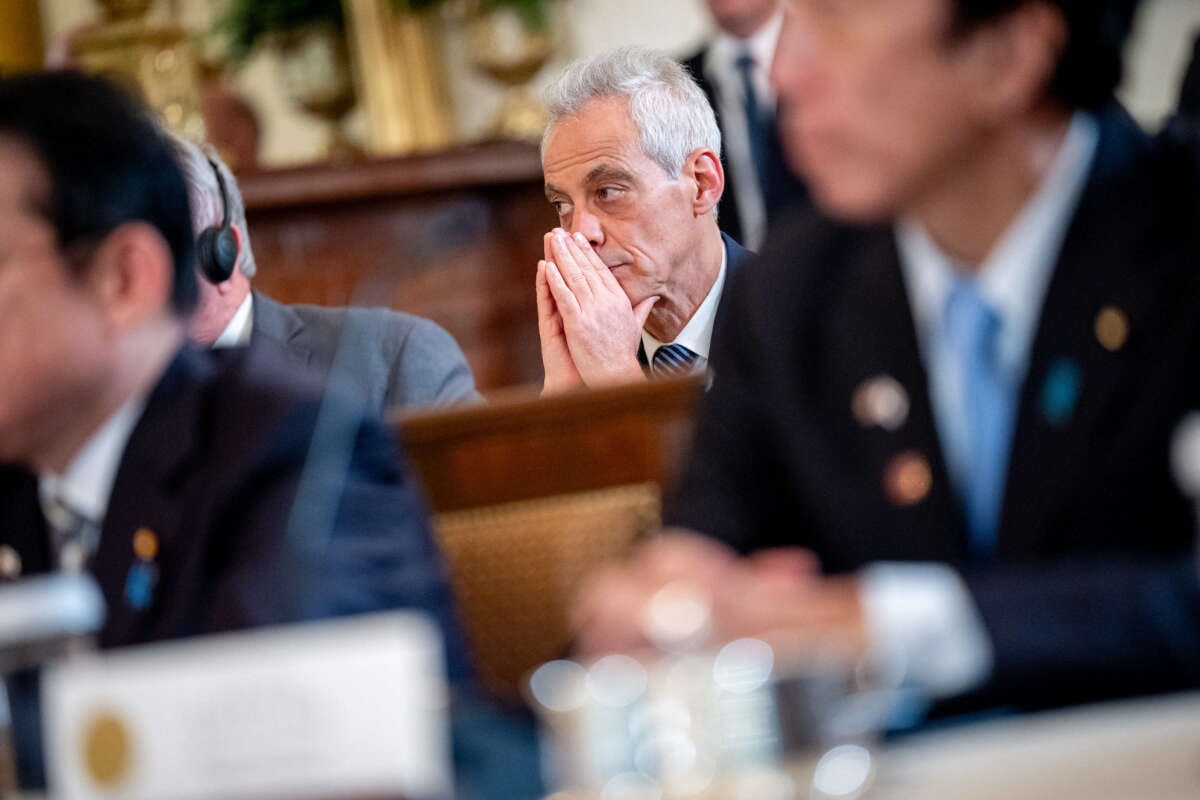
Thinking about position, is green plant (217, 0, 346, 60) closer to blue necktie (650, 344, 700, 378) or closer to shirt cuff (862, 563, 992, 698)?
blue necktie (650, 344, 700, 378)

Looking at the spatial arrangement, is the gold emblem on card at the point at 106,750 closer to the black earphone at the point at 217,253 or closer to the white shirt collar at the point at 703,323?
the black earphone at the point at 217,253

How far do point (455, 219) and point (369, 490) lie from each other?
329 mm

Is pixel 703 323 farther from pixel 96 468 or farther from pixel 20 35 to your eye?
pixel 20 35

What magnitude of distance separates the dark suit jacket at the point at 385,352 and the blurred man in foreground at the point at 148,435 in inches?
40.2

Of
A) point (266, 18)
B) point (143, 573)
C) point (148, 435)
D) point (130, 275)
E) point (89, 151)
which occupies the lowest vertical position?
point (143, 573)

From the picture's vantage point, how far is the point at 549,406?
1765mm

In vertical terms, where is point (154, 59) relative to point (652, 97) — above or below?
above

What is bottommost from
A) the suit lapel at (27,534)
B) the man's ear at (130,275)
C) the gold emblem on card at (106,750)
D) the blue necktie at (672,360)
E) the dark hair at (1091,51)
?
the blue necktie at (672,360)

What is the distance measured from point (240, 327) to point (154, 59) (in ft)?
6.27

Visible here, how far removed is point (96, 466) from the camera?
1542 mm

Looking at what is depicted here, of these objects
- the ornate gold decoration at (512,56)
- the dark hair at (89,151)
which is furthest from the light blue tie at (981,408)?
the ornate gold decoration at (512,56)

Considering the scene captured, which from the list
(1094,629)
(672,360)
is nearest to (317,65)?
(672,360)

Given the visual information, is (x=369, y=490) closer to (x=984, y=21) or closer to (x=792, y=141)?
(x=792, y=141)

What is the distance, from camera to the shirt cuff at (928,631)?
951mm
